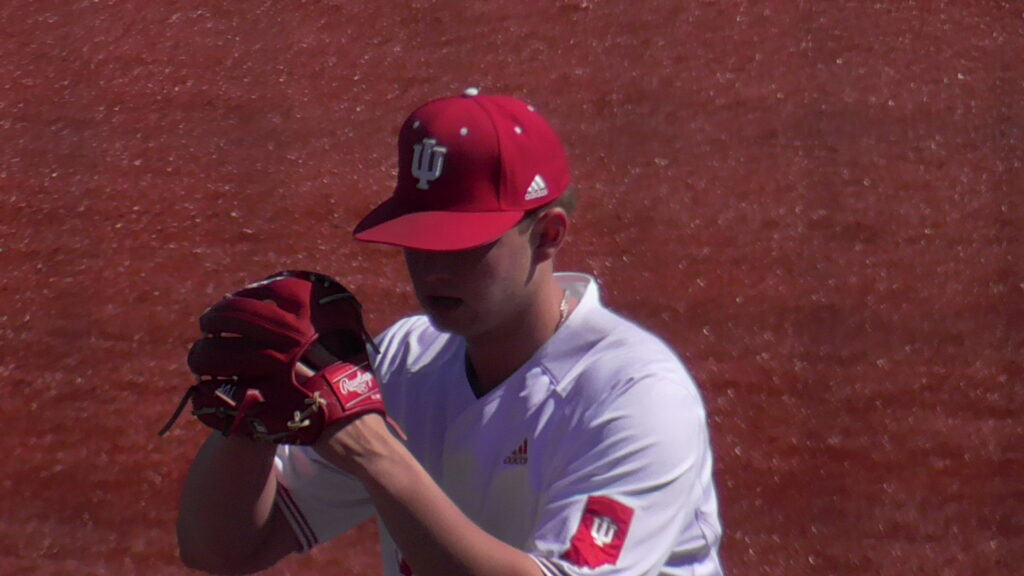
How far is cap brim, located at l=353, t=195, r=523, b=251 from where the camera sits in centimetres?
167

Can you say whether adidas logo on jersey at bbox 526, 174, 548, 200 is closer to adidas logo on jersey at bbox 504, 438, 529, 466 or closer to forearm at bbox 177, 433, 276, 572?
adidas logo on jersey at bbox 504, 438, 529, 466

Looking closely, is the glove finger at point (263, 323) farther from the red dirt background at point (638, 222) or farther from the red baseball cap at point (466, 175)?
the red dirt background at point (638, 222)

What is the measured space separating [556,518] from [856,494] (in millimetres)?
1382

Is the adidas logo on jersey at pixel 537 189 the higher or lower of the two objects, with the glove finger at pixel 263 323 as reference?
higher

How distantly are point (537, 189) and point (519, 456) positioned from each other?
339 mm

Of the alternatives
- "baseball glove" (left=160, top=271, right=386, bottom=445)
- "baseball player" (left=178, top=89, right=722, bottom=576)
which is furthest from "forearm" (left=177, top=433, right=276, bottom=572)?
"baseball glove" (left=160, top=271, right=386, bottom=445)

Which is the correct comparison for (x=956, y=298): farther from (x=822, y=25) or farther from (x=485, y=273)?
(x=485, y=273)

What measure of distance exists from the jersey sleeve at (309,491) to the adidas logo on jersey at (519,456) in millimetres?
266

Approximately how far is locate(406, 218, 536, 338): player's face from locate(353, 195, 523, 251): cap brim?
23 millimetres

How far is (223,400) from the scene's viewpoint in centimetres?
163

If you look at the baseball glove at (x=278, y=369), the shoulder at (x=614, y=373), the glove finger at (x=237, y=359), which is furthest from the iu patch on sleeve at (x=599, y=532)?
the glove finger at (x=237, y=359)

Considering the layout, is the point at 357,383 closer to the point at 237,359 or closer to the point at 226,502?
the point at 237,359

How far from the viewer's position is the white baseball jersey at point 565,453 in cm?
163

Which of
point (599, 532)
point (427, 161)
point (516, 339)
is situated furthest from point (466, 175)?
point (599, 532)
